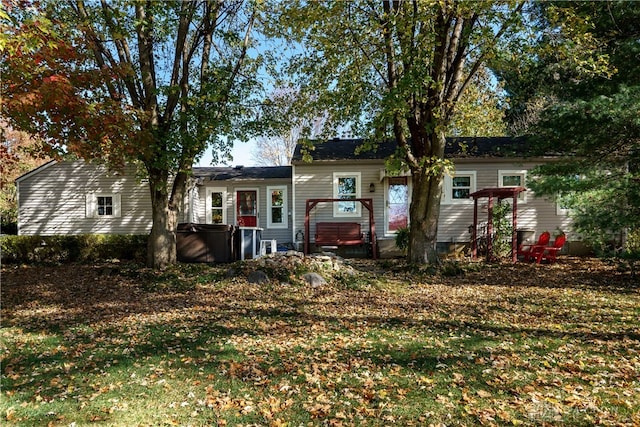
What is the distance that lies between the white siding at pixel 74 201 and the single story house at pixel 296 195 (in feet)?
0.13

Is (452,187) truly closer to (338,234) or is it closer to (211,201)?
(338,234)

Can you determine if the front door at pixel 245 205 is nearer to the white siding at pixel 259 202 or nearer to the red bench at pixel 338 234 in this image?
the white siding at pixel 259 202

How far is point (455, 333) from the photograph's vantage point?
534cm

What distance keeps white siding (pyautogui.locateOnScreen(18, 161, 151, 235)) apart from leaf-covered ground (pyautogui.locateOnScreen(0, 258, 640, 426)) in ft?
25.0

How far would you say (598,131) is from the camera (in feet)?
24.6

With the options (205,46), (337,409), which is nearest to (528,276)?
(337,409)

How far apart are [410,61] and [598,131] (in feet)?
12.2

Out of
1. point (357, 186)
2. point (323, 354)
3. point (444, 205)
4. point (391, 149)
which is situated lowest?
point (323, 354)

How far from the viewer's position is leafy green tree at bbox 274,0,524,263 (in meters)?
8.21

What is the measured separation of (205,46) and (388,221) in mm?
8124

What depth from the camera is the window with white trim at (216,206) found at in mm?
16719

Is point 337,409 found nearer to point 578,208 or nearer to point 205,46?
point 578,208

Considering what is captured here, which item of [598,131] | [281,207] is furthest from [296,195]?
[598,131]

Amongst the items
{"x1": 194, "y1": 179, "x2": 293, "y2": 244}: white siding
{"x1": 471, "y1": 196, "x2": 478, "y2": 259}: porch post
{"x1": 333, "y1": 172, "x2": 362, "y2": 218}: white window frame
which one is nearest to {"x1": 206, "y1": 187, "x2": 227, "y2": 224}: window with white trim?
{"x1": 194, "y1": 179, "x2": 293, "y2": 244}: white siding
